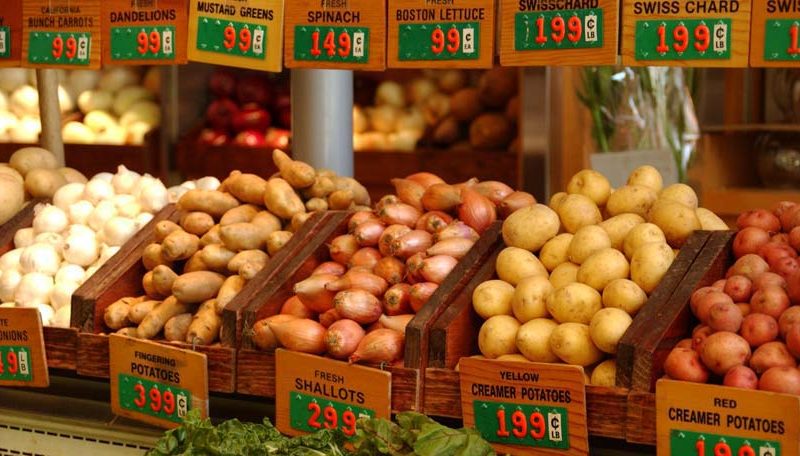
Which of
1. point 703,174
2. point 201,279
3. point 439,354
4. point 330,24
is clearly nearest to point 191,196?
point 201,279

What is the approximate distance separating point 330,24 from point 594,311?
903 millimetres

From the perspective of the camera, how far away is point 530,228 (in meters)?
2.46

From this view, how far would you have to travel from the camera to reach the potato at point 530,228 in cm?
246

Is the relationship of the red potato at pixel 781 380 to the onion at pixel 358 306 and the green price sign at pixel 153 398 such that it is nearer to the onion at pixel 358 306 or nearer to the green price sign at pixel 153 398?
the onion at pixel 358 306

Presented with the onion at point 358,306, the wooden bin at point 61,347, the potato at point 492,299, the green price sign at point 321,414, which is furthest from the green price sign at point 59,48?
the potato at point 492,299

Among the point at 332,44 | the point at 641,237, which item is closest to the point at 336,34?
the point at 332,44

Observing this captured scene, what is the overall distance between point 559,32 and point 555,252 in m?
0.48

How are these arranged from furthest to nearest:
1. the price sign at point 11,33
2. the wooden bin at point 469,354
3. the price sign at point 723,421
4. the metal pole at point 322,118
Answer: the metal pole at point 322,118, the price sign at point 11,33, the wooden bin at point 469,354, the price sign at point 723,421

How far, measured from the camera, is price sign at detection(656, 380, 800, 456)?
6.00 feet

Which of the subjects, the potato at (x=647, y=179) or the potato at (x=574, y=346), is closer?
the potato at (x=574, y=346)

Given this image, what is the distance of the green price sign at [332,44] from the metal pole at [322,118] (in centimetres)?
72

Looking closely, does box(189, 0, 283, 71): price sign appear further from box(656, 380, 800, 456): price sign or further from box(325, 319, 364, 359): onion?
box(656, 380, 800, 456): price sign

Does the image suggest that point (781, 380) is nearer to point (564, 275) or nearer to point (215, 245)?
point (564, 275)

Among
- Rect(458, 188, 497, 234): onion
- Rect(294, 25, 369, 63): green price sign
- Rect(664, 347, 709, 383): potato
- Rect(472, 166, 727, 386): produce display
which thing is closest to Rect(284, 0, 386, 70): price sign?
Rect(294, 25, 369, 63): green price sign
